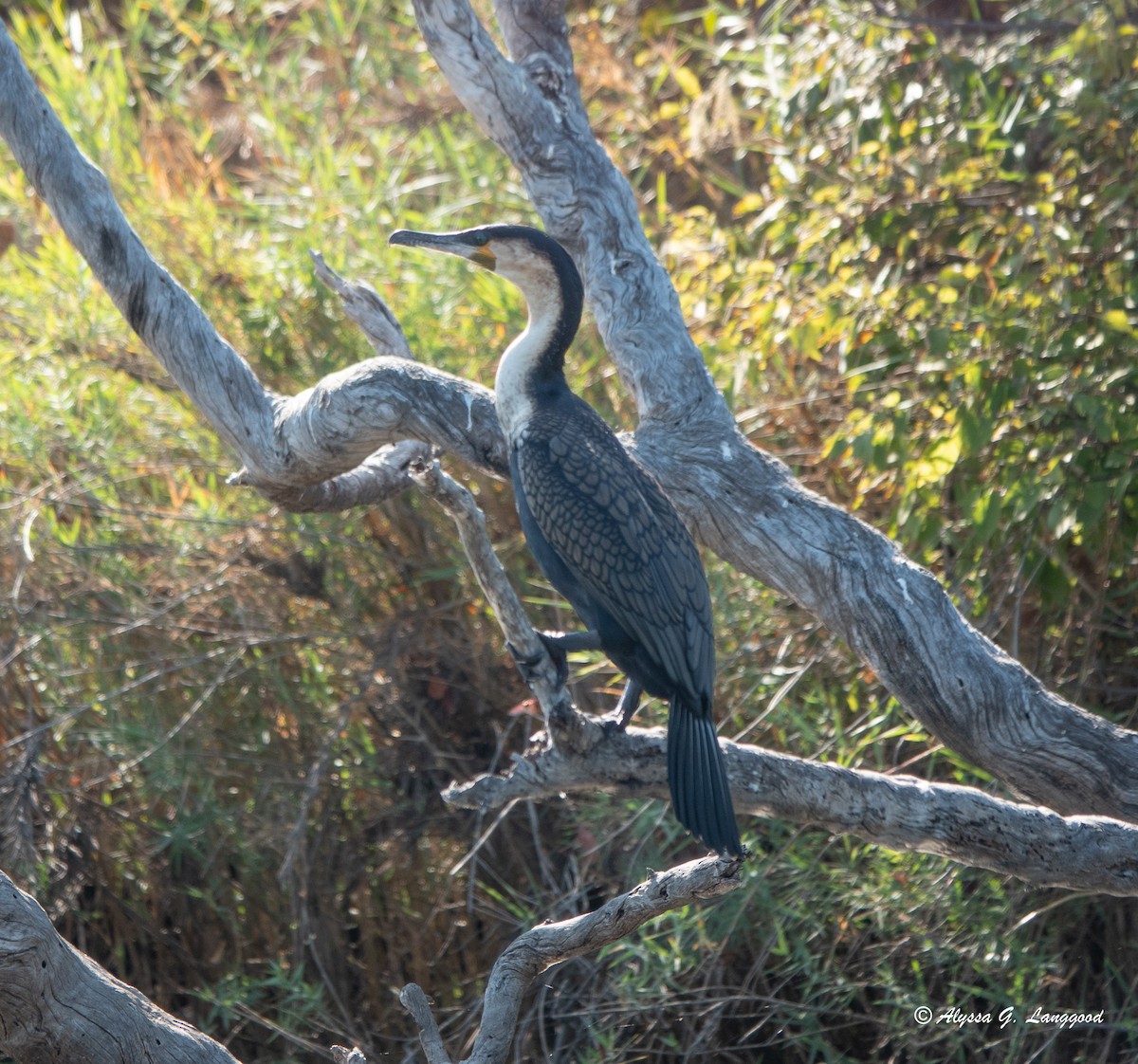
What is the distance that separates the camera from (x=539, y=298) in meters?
2.32

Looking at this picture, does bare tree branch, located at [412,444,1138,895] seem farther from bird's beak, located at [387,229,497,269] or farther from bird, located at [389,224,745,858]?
bird's beak, located at [387,229,497,269]

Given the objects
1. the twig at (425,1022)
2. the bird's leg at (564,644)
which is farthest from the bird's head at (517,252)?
the twig at (425,1022)

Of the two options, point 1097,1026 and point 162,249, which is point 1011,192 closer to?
point 1097,1026

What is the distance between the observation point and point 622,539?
7.06 feet

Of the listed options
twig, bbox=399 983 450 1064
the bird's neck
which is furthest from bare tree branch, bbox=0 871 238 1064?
the bird's neck

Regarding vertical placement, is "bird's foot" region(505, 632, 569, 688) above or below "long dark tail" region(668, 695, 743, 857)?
above

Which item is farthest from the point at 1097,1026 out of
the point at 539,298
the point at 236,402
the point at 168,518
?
the point at 168,518

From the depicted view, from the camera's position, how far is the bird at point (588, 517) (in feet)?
6.97

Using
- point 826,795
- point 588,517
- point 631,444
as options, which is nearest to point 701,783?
point 826,795

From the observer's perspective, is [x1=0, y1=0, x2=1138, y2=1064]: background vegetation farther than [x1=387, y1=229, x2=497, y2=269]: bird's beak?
Yes

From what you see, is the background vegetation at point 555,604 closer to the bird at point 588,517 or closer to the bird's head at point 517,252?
the bird at point 588,517

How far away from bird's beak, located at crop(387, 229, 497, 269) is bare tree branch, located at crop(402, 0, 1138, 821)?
249 mm

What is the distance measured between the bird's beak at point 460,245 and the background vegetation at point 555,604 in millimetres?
864

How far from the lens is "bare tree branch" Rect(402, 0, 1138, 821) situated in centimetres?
202
